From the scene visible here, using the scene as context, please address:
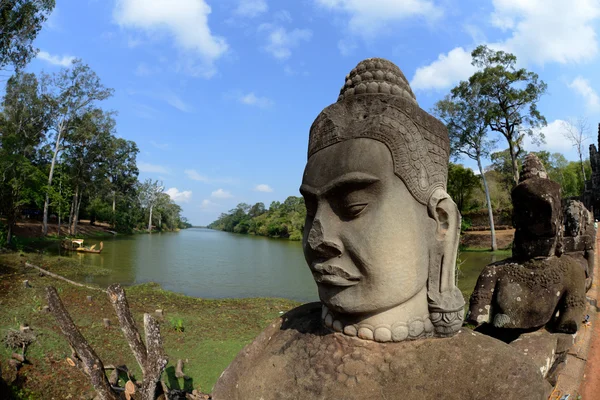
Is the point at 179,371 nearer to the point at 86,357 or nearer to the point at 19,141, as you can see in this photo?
the point at 86,357

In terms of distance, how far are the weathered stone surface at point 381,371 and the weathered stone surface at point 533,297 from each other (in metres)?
1.18

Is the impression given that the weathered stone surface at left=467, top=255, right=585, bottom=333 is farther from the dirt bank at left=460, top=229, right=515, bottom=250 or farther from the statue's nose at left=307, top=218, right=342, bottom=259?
the dirt bank at left=460, top=229, right=515, bottom=250

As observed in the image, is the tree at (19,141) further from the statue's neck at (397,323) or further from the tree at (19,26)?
the statue's neck at (397,323)

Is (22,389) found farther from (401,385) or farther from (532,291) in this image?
(532,291)

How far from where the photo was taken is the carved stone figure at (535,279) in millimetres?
2838

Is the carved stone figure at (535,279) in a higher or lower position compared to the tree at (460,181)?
lower

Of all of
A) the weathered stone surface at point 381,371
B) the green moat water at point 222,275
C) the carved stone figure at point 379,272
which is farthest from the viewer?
the green moat water at point 222,275

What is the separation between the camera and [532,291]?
9.43 ft

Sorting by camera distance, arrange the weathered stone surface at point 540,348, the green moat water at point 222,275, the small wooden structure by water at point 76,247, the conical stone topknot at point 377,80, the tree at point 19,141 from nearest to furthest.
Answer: the conical stone topknot at point 377,80, the weathered stone surface at point 540,348, the green moat water at point 222,275, the tree at point 19,141, the small wooden structure by water at point 76,247

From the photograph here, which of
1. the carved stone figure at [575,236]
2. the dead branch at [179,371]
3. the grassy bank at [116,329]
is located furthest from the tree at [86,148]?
the carved stone figure at [575,236]

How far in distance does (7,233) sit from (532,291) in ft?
67.3

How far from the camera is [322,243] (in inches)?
73.2

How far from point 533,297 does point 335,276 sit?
1947mm

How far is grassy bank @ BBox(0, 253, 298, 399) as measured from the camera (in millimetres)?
5086
